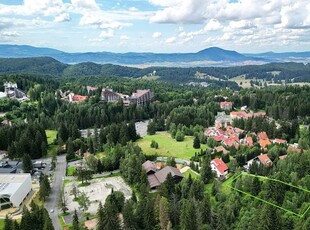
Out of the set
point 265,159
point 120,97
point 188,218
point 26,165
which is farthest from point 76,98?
point 188,218

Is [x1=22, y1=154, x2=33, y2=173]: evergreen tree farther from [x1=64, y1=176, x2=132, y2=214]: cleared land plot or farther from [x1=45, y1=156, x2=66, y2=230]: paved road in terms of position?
[x1=64, y1=176, x2=132, y2=214]: cleared land plot

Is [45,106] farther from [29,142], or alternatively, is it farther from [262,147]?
[262,147]

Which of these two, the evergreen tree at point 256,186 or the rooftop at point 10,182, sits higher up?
the evergreen tree at point 256,186

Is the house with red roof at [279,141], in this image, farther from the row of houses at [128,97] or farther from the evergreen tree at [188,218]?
the row of houses at [128,97]

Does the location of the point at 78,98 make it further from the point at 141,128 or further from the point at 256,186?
the point at 256,186

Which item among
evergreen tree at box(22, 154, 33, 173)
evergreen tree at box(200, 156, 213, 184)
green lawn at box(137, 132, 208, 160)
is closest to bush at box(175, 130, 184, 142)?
green lawn at box(137, 132, 208, 160)

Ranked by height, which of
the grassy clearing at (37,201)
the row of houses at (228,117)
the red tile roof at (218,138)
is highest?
the red tile roof at (218,138)

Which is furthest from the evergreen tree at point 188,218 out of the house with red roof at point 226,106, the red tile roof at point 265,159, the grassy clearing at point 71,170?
the house with red roof at point 226,106
